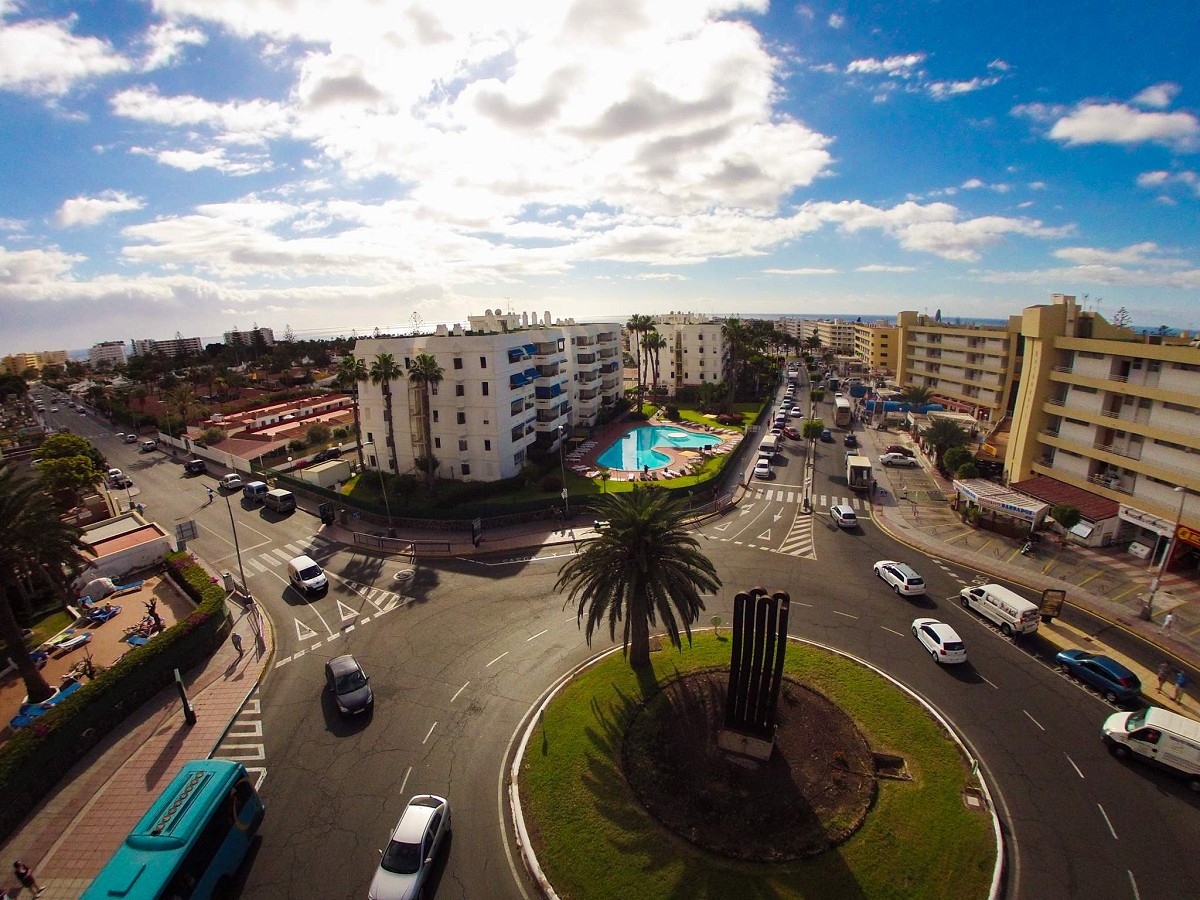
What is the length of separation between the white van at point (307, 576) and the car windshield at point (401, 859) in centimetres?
2256

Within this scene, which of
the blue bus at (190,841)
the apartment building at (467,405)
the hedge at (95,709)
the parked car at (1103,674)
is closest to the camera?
the blue bus at (190,841)

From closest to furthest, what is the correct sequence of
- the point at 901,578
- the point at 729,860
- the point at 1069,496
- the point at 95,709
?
the point at 729,860
the point at 95,709
the point at 901,578
the point at 1069,496

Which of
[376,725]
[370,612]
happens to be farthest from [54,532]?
[376,725]

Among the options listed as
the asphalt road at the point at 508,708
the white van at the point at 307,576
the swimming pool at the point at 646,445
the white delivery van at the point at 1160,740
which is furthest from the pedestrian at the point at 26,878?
the swimming pool at the point at 646,445

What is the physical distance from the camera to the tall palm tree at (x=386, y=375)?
51625mm

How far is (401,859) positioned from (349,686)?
1002cm

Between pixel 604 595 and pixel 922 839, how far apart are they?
46.3 feet

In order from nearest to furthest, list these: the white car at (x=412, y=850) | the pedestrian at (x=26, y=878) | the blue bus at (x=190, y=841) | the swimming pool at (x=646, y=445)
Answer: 1. the blue bus at (x=190, y=841)
2. the white car at (x=412, y=850)
3. the pedestrian at (x=26, y=878)
4. the swimming pool at (x=646, y=445)

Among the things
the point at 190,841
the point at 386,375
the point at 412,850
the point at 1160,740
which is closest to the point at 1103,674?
the point at 1160,740

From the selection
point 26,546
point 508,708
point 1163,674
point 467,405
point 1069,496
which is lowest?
point 508,708

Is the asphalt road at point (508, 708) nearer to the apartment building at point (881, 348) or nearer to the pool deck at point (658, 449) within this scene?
the pool deck at point (658, 449)

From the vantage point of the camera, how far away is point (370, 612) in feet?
109

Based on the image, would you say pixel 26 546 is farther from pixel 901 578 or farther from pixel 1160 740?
pixel 1160 740

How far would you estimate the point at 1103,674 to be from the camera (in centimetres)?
2412
